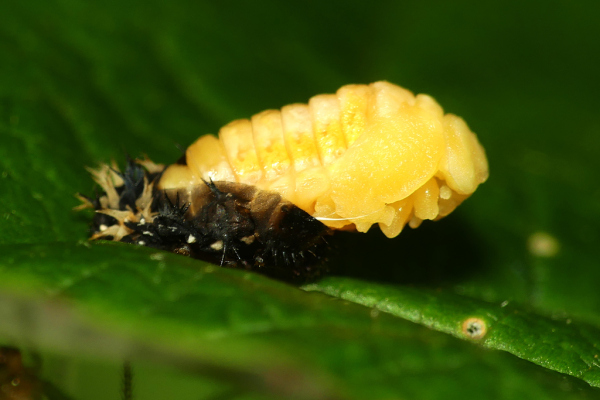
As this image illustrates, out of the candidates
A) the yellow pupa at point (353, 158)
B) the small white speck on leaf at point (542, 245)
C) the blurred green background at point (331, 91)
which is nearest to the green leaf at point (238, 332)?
the blurred green background at point (331, 91)

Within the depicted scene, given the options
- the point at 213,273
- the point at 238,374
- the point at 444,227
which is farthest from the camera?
the point at 444,227

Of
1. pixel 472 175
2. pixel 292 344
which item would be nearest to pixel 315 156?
pixel 472 175

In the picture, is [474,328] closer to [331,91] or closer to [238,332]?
[238,332]

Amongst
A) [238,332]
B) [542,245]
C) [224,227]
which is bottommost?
[542,245]

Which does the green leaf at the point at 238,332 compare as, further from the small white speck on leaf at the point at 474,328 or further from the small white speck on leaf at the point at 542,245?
the small white speck on leaf at the point at 542,245

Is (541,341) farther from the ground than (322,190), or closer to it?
closer to it

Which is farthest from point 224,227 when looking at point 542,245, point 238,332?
point 542,245

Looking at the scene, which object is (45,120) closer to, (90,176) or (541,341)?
(90,176)
